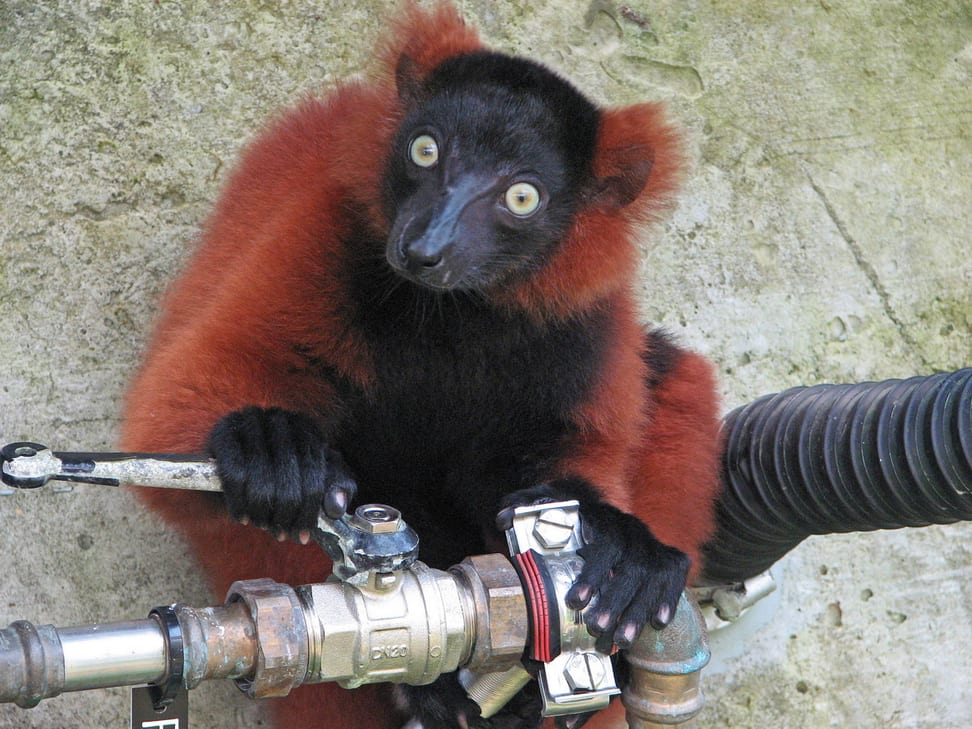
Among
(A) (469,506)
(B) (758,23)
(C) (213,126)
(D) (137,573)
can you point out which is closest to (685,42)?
(B) (758,23)

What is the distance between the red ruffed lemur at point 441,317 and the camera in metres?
2.84

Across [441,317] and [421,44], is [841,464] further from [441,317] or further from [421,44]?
[421,44]

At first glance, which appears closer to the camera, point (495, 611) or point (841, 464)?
point (495, 611)

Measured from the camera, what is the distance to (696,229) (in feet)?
13.6

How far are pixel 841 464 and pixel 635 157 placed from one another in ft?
3.09

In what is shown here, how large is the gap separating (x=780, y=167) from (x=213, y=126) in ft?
6.25

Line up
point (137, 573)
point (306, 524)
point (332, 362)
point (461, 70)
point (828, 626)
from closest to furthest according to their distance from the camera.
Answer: point (306, 524)
point (332, 362)
point (461, 70)
point (137, 573)
point (828, 626)

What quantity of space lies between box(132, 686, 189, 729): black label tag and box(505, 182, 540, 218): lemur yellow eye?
4.73 ft

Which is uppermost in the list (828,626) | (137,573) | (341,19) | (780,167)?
(341,19)

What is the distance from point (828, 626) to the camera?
4.04 meters

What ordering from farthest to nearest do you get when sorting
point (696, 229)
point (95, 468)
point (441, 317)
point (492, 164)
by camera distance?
1. point (696, 229)
2. point (441, 317)
3. point (492, 164)
4. point (95, 468)

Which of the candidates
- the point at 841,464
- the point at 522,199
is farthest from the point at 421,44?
the point at 841,464

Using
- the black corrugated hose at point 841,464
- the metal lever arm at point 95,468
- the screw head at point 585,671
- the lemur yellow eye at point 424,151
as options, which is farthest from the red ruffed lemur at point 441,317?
the metal lever arm at point 95,468

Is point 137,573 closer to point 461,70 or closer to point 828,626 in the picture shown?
point 461,70
